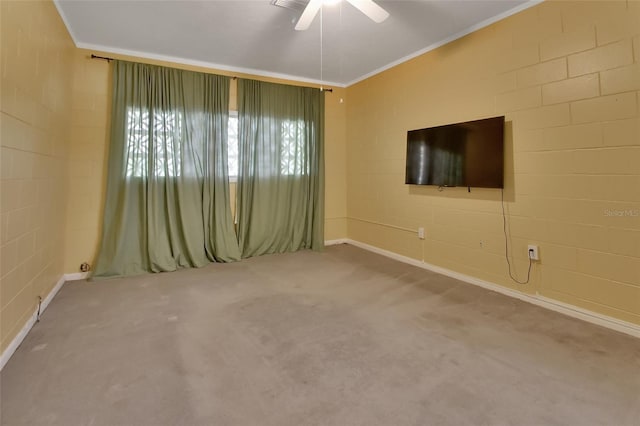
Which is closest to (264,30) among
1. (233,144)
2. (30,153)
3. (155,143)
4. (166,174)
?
(233,144)

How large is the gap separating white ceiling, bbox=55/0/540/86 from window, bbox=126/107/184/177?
0.77 meters

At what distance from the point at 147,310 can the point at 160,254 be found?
123cm

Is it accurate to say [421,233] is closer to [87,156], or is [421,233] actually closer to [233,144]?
[233,144]

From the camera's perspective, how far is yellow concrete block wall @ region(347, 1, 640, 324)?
219 cm

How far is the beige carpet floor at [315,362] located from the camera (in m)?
1.44

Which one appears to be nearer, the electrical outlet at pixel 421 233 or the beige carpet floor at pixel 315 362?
the beige carpet floor at pixel 315 362

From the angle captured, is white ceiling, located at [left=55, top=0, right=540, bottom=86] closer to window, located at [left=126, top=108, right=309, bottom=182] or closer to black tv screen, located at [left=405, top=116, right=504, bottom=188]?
window, located at [left=126, top=108, right=309, bottom=182]

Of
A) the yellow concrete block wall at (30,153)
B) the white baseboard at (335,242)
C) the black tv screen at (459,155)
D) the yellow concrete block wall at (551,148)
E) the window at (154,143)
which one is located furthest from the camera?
the white baseboard at (335,242)

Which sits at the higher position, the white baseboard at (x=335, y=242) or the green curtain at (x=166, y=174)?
the green curtain at (x=166, y=174)

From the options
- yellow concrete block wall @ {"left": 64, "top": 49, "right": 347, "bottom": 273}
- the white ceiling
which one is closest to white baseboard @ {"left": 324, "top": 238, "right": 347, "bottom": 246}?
the white ceiling

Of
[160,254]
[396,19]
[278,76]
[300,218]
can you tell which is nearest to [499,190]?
[396,19]

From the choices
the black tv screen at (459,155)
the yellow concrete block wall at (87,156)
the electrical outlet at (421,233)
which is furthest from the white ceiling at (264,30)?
the electrical outlet at (421,233)

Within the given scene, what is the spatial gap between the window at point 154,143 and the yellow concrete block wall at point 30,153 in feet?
2.04

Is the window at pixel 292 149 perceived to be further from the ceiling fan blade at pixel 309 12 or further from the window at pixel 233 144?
the ceiling fan blade at pixel 309 12
